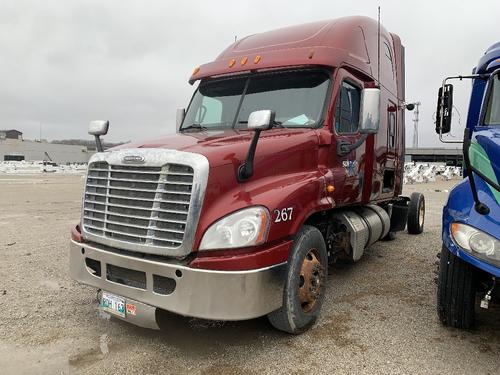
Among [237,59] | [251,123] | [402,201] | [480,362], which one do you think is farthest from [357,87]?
[402,201]

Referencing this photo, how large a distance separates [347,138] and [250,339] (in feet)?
8.00

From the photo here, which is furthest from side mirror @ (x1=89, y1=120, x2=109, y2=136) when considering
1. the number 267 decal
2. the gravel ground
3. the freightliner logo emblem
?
the number 267 decal

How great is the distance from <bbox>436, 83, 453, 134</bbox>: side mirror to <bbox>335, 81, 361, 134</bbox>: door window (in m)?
0.91

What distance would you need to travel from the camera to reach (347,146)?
4.77 meters

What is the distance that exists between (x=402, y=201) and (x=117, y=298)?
6.66 m

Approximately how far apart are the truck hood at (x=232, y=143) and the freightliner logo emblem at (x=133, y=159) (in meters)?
0.18

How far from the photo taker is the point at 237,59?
16.5 feet

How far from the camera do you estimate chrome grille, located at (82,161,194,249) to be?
3.26 m

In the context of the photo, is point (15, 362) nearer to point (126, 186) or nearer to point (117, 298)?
point (117, 298)

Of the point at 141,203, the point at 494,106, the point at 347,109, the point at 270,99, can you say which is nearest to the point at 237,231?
the point at 141,203

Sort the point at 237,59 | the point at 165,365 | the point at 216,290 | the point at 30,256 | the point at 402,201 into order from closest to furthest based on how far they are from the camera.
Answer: the point at 216,290, the point at 165,365, the point at 237,59, the point at 30,256, the point at 402,201

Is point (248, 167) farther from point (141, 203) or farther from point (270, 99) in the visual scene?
point (270, 99)

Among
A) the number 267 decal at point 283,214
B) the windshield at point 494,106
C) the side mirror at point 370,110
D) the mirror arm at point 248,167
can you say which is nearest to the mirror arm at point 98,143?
the mirror arm at point 248,167

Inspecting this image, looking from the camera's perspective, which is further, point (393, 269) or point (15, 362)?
point (393, 269)
